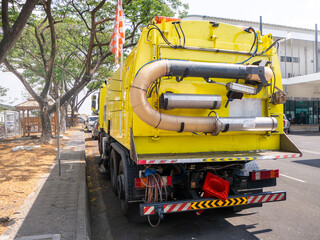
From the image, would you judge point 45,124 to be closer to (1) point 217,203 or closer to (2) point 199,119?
(2) point 199,119

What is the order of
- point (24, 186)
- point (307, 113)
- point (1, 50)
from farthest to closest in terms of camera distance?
point (307, 113) < point (1, 50) < point (24, 186)

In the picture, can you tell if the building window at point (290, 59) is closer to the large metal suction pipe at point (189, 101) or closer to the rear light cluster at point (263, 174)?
the rear light cluster at point (263, 174)

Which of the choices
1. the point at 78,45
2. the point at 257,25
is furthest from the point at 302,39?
the point at 78,45

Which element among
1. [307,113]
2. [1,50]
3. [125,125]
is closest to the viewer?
[125,125]

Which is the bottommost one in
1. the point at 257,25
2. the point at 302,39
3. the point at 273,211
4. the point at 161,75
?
the point at 273,211

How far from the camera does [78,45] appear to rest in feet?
69.1

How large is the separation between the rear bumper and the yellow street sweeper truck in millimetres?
13

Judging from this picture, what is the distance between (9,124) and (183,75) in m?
20.7

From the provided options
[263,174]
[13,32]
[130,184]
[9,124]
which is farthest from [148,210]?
[9,124]

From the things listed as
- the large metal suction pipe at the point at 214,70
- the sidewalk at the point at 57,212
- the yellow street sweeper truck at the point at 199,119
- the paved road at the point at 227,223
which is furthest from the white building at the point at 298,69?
the sidewalk at the point at 57,212

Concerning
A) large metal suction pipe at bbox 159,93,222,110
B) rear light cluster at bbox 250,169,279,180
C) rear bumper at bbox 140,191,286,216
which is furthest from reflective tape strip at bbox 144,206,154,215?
rear light cluster at bbox 250,169,279,180

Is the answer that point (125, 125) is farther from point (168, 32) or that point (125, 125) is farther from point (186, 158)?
point (168, 32)

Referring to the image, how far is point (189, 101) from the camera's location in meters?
3.62

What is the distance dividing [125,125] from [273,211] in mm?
3249
